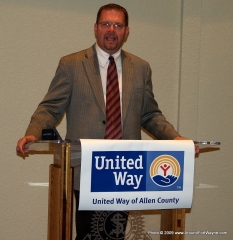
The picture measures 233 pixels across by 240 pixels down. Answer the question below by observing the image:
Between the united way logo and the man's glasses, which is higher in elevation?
the man's glasses

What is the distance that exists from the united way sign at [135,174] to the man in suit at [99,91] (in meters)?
0.46

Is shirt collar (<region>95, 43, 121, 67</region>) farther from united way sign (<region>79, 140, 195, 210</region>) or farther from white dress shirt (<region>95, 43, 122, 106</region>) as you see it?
united way sign (<region>79, 140, 195, 210</region>)

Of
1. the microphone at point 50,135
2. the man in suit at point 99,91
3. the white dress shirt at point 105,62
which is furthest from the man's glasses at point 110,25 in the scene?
the microphone at point 50,135

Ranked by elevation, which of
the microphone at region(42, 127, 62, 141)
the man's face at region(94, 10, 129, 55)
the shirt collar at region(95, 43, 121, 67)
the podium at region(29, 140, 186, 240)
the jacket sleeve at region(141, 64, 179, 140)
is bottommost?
the podium at region(29, 140, 186, 240)

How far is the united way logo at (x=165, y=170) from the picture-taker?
1952 millimetres

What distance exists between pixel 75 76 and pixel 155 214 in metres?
0.88

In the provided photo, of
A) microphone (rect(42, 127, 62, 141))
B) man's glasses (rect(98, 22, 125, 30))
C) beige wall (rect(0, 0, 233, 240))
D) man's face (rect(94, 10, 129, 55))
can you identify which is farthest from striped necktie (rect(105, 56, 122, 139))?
beige wall (rect(0, 0, 233, 240))

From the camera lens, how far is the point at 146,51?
367 cm

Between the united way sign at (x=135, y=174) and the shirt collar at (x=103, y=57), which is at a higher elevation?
the shirt collar at (x=103, y=57)

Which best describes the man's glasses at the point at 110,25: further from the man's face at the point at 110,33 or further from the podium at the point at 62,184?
the podium at the point at 62,184

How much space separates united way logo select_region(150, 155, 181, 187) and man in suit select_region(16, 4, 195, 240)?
1.52ft

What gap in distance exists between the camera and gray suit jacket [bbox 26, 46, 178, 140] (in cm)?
246

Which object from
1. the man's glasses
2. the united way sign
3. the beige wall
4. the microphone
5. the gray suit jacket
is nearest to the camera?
the united way sign

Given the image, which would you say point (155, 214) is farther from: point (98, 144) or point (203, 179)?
point (203, 179)
